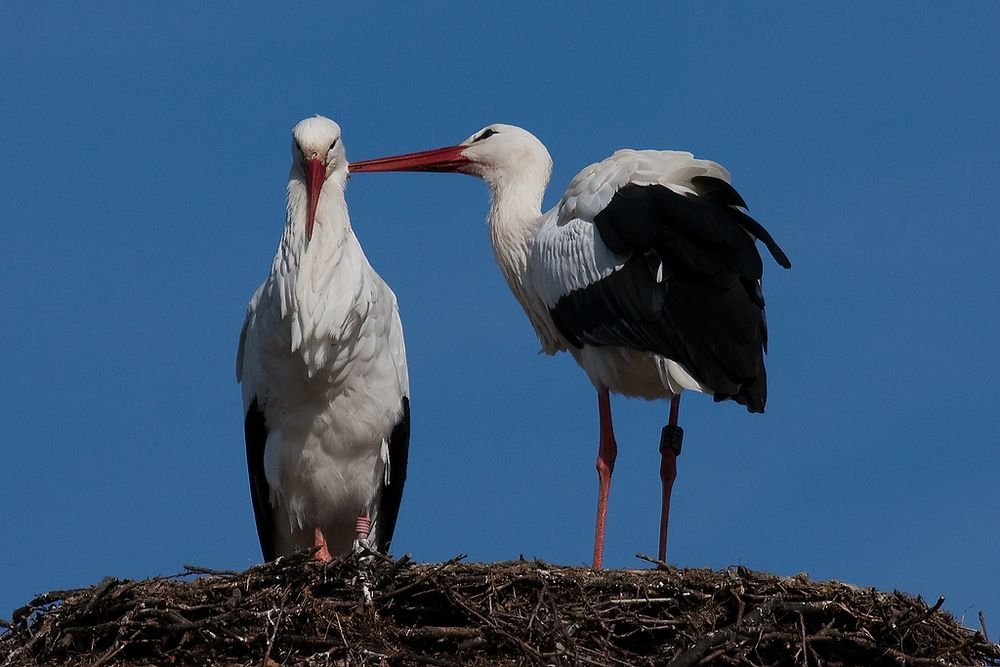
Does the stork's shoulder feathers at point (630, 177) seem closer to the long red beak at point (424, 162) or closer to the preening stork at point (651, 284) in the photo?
Answer: the preening stork at point (651, 284)

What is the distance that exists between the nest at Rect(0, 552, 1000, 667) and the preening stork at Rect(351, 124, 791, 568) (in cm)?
122

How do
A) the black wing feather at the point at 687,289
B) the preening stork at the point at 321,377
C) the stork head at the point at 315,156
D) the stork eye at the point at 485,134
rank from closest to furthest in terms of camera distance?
the black wing feather at the point at 687,289, the preening stork at the point at 321,377, the stork head at the point at 315,156, the stork eye at the point at 485,134

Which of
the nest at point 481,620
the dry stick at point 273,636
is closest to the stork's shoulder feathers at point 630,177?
the nest at point 481,620

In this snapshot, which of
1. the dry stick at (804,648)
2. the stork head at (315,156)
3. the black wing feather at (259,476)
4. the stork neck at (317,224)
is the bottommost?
the dry stick at (804,648)

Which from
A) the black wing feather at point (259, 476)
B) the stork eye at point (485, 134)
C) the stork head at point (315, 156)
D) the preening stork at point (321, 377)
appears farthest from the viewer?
the stork eye at point (485, 134)

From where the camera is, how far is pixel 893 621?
6891mm

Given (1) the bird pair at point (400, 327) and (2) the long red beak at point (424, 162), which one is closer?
(1) the bird pair at point (400, 327)

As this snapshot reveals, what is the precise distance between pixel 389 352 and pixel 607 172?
1.18 metres

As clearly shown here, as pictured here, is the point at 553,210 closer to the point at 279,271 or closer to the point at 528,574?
the point at 279,271

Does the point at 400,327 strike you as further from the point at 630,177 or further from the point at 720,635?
the point at 720,635

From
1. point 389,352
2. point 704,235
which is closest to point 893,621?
point 704,235

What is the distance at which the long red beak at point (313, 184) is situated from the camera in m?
8.20

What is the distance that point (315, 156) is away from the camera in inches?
326

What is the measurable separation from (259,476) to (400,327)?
81cm
